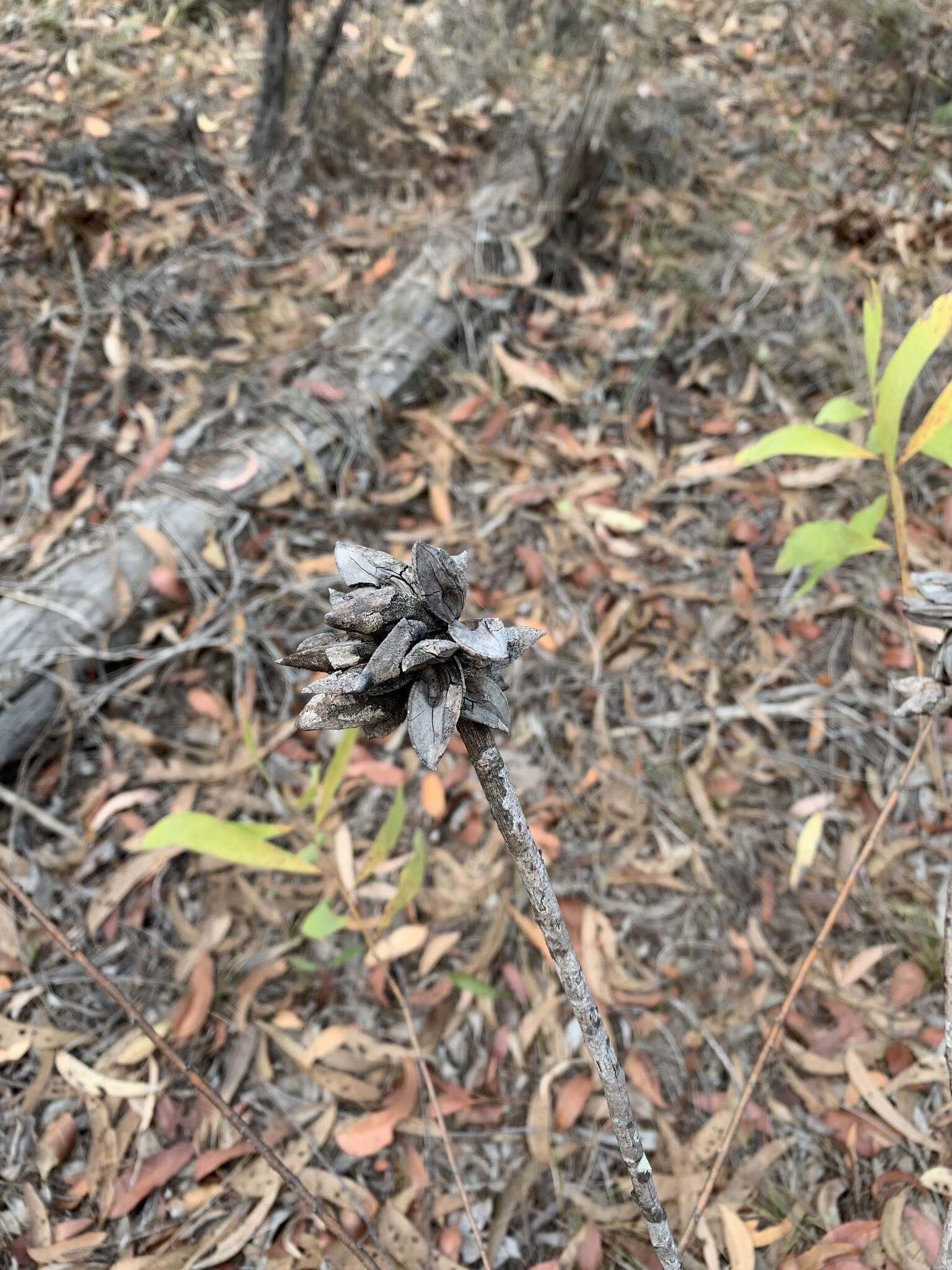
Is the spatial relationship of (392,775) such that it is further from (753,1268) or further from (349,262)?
(349,262)

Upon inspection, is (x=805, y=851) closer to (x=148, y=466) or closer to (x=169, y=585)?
(x=169, y=585)

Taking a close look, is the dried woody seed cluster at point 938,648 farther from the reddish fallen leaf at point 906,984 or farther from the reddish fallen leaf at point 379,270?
the reddish fallen leaf at point 379,270

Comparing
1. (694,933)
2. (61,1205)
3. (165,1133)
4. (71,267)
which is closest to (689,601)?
(694,933)

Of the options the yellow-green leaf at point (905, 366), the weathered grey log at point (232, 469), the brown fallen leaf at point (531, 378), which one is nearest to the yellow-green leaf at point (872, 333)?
the yellow-green leaf at point (905, 366)

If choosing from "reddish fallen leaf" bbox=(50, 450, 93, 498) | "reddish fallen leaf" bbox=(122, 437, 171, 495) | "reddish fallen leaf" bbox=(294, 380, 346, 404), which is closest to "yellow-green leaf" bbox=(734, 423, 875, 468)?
"reddish fallen leaf" bbox=(294, 380, 346, 404)

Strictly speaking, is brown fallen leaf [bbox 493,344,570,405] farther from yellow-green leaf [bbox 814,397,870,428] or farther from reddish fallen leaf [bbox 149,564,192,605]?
yellow-green leaf [bbox 814,397,870,428]

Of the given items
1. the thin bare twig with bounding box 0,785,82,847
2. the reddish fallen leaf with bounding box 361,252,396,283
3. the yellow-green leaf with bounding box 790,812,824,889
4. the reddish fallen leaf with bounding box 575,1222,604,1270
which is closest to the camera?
the reddish fallen leaf with bounding box 575,1222,604,1270
